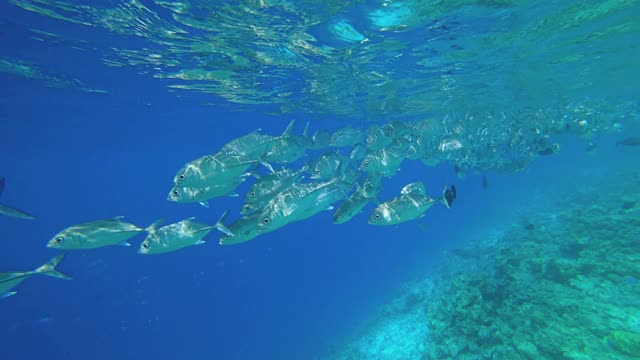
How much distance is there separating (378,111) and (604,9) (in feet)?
63.8

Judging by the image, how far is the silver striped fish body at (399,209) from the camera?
6801 mm

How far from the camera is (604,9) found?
16516 millimetres

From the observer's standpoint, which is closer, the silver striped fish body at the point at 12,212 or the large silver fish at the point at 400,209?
the silver striped fish body at the point at 12,212

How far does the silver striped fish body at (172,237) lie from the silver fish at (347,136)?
7.08 metres

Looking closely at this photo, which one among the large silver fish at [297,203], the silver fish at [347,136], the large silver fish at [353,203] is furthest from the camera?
the silver fish at [347,136]

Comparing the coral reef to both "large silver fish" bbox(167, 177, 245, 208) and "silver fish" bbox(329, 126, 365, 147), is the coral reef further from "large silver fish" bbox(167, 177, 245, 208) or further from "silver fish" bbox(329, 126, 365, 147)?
"large silver fish" bbox(167, 177, 245, 208)

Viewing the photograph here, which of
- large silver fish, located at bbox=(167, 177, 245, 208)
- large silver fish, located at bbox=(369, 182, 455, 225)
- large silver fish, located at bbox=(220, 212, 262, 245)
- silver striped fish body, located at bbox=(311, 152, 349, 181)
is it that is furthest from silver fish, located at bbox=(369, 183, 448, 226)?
large silver fish, located at bbox=(167, 177, 245, 208)

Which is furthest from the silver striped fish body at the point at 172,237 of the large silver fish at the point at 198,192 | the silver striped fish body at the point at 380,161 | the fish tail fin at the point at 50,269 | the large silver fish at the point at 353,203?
the silver striped fish body at the point at 380,161

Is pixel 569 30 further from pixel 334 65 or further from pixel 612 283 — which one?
pixel 612 283

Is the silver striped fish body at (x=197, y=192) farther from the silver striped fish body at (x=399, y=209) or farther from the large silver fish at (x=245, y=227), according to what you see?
the silver striped fish body at (x=399, y=209)

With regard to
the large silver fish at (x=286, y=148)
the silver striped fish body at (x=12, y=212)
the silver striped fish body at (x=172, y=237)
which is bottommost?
the silver striped fish body at (x=172, y=237)

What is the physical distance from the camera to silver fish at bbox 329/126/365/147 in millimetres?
12891

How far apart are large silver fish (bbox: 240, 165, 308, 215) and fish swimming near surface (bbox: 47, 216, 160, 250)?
2025mm

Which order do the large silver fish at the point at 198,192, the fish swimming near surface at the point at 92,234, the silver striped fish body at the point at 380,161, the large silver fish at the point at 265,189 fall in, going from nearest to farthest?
1. the fish swimming near surface at the point at 92,234
2. the large silver fish at the point at 198,192
3. the large silver fish at the point at 265,189
4. the silver striped fish body at the point at 380,161
